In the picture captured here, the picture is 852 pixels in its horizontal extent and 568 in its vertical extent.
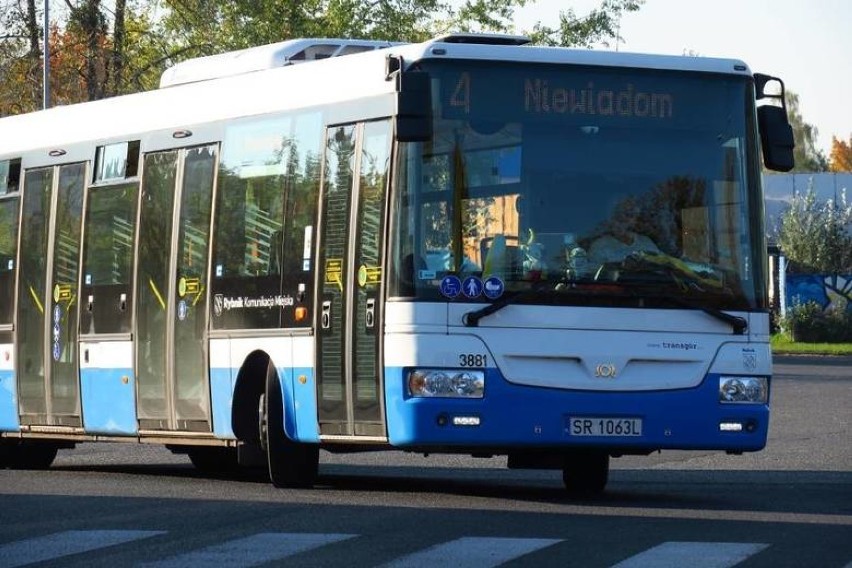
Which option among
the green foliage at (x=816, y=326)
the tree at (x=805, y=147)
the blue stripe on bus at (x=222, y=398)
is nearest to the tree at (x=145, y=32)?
the green foliage at (x=816, y=326)

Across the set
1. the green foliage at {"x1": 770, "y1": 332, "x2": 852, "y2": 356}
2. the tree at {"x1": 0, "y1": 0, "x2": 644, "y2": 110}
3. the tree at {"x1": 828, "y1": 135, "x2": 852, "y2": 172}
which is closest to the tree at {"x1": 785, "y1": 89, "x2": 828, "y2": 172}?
the tree at {"x1": 828, "y1": 135, "x2": 852, "y2": 172}

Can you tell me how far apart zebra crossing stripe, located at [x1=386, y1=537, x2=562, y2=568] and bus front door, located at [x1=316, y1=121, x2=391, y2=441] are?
2.60m

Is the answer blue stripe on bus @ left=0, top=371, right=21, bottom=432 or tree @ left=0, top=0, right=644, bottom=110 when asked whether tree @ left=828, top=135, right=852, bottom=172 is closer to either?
tree @ left=0, top=0, right=644, bottom=110

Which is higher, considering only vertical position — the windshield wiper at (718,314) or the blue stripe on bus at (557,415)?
the windshield wiper at (718,314)

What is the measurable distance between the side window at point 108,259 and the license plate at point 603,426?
4894mm

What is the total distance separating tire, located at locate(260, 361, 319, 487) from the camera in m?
15.4

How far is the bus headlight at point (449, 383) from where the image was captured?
45.1 feet

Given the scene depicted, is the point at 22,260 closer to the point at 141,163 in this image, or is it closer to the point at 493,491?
the point at 141,163

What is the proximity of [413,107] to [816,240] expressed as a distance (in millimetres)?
72901

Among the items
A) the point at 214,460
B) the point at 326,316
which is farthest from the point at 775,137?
the point at 214,460

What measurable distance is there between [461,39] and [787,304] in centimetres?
6248

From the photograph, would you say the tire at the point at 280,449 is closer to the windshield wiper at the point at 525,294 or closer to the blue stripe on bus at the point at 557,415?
the blue stripe on bus at the point at 557,415

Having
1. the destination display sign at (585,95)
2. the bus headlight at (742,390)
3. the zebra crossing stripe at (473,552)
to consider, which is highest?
the destination display sign at (585,95)

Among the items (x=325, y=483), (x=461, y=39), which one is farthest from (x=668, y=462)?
(x=461, y=39)
